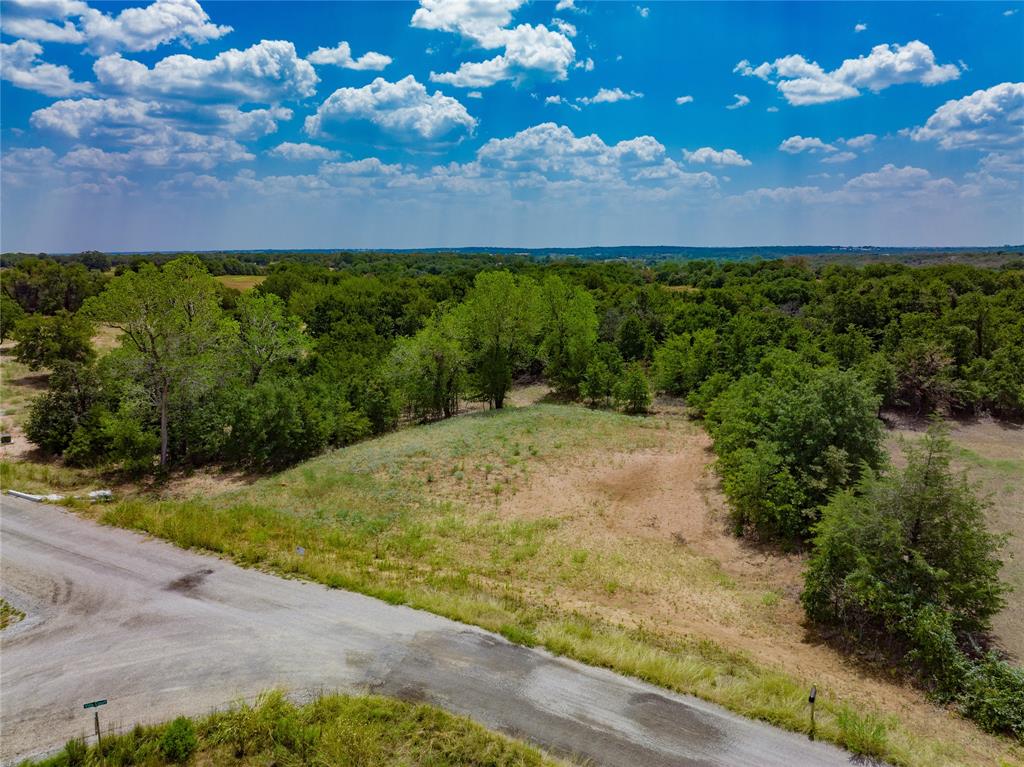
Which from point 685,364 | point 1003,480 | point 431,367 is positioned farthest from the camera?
point 685,364

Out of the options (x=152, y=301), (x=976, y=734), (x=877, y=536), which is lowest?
(x=976, y=734)

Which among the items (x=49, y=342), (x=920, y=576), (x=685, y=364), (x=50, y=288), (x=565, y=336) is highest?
(x=50, y=288)

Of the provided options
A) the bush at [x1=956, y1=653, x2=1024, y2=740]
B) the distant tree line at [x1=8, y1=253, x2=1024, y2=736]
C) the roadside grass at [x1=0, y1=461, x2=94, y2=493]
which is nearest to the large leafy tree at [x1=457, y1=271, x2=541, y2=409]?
the distant tree line at [x1=8, y1=253, x2=1024, y2=736]

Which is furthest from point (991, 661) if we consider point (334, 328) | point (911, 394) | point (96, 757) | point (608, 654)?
point (334, 328)

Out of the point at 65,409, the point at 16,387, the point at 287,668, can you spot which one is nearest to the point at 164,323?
the point at 65,409

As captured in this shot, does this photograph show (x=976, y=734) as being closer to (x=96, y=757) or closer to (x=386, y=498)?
(x=96, y=757)

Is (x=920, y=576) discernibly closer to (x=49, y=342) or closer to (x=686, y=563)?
(x=686, y=563)

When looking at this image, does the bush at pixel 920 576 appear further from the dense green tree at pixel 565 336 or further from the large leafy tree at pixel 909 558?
the dense green tree at pixel 565 336
